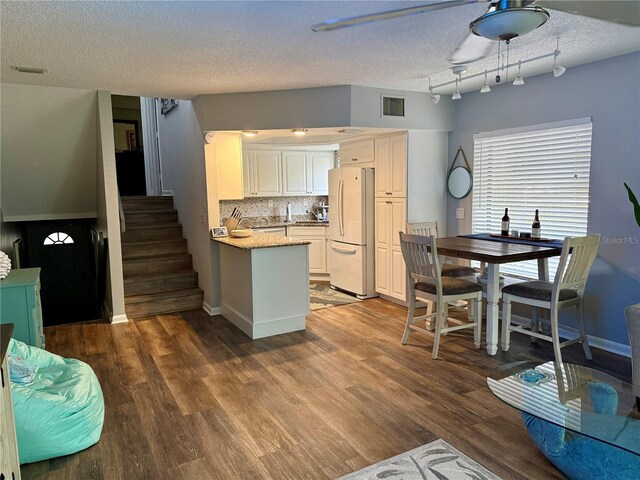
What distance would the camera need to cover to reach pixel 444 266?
4461 mm

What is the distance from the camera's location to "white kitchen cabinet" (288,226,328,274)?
671cm

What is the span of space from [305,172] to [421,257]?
380 cm

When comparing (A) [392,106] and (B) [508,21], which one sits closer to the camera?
(B) [508,21]

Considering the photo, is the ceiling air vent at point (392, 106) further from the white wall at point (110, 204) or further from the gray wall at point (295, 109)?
the white wall at point (110, 204)

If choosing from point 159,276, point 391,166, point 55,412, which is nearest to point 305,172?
point 391,166

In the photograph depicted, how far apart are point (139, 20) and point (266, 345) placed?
2.80 m

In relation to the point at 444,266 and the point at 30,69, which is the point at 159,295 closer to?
the point at 30,69

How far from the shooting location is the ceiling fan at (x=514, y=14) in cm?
167

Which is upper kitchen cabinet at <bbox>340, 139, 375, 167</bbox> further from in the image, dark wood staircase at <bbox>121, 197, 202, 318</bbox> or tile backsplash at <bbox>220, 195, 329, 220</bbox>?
dark wood staircase at <bbox>121, 197, 202, 318</bbox>

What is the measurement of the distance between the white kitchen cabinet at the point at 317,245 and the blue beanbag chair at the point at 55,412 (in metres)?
4.29

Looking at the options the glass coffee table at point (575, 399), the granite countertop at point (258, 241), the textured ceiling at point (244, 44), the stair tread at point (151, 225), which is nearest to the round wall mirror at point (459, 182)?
the textured ceiling at point (244, 44)

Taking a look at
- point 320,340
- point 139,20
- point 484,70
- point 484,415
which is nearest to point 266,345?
point 320,340

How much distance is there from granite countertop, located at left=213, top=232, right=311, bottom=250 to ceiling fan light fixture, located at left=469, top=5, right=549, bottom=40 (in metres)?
2.73

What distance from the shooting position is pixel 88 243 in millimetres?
5281
